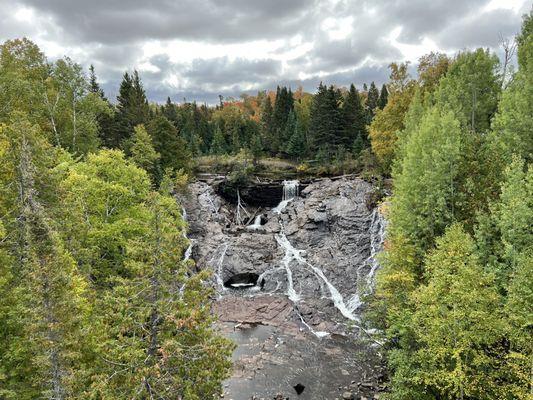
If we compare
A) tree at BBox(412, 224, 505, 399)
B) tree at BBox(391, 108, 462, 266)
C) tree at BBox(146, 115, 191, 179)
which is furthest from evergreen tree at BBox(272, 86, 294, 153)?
tree at BBox(412, 224, 505, 399)

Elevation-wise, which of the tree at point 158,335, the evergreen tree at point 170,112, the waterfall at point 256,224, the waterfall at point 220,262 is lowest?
→ the waterfall at point 220,262

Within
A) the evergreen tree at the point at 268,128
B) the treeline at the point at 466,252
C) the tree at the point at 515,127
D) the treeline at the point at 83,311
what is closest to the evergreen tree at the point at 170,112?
the evergreen tree at the point at 268,128

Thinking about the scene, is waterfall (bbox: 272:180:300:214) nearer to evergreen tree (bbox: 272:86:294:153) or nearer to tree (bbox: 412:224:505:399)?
evergreen tree (bbox: 272:86:294:153)

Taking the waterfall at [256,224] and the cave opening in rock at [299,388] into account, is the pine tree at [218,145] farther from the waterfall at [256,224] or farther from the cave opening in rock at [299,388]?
the cave opening in rock at [299,388]

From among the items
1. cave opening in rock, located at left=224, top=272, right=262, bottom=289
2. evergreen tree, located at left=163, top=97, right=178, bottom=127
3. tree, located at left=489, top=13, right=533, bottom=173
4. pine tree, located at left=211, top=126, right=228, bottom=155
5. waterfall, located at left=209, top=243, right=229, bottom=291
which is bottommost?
cave opening in rock, located at left=224, top=272, right=262, bottom=289

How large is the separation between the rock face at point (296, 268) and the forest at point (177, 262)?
559 centimetres

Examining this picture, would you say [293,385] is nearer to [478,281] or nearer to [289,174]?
[478,281]

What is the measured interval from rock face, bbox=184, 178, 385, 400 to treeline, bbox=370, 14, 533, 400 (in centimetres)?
474

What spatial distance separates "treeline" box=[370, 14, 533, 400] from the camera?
1559 cm

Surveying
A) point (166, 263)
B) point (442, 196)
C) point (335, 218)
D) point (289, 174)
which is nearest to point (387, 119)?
point (335, 218)

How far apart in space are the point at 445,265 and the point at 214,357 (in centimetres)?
1203

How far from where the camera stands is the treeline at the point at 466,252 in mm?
15586

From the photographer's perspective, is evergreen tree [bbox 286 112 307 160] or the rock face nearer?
the rock face

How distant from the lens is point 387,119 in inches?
1857
